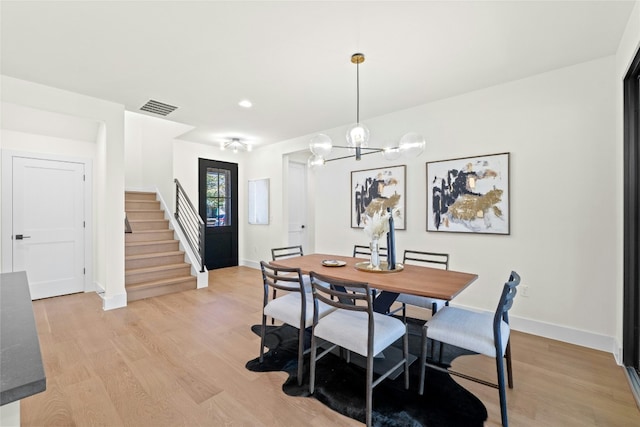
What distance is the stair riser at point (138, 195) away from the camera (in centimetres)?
584

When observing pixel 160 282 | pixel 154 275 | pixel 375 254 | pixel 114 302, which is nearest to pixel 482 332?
pixel 375 254

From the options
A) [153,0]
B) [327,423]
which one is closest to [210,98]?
[153,0]

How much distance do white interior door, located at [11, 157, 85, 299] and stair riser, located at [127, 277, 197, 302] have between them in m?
1.13

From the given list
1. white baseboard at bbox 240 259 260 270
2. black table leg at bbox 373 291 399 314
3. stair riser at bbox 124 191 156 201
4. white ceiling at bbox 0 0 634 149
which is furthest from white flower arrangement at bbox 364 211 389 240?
stair riser at bbox 124 191 156 201

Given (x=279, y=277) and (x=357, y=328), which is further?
(x=279, y=277)

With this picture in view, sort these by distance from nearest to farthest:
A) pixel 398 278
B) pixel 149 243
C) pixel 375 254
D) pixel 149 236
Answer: pixel 398 278
pixel 375 254
pixel 149 243
pixel 149 236

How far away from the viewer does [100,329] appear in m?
3.15

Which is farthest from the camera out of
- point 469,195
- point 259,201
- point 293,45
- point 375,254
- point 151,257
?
point 259,201

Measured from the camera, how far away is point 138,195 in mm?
5988

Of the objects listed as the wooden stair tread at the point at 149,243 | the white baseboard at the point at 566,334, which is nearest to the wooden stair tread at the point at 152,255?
Result: the wooden stair tread at the point at 149,243

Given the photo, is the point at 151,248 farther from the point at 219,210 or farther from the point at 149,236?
the point at 219,210

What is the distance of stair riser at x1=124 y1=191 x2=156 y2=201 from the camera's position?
19.1ft

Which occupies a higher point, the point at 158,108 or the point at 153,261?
the point at 158,108

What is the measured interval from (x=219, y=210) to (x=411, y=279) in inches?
203
